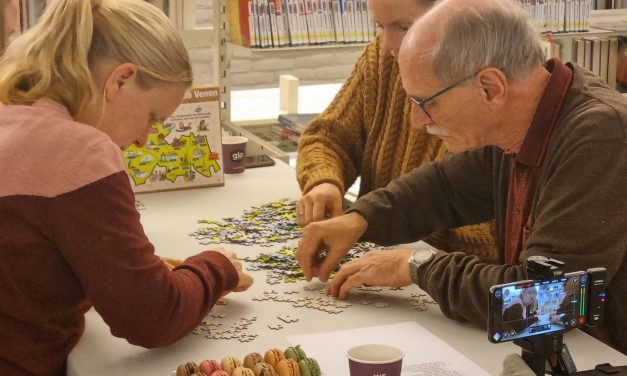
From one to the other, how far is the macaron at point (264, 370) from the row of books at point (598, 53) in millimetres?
4047

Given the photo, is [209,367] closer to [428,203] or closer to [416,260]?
[416,260]

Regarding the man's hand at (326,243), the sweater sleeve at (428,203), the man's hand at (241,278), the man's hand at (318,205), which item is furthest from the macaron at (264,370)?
the man's hand at (318,205)

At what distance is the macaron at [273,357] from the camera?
1.73 meters

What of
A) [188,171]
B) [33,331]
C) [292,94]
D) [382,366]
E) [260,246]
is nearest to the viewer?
[382,366]

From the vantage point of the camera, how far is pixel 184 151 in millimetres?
3131

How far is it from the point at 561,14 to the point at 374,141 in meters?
2.50

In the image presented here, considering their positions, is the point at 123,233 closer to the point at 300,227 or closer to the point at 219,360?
the point at 219,360

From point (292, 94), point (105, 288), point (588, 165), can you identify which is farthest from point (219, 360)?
point (292, 94)

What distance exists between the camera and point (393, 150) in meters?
2.94

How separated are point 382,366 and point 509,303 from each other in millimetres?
277

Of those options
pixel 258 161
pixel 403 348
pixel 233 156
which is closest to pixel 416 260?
pixel 403 348

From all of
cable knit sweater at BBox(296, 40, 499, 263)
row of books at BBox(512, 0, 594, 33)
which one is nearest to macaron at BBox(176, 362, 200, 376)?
cable knit sweater at BBox(296, 40, 499, 263)

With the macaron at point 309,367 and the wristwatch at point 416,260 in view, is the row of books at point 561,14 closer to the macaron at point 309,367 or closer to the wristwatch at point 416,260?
the wristwatch at point 416,260

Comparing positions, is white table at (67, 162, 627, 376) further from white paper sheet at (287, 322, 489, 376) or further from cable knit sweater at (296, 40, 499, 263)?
cable knit sweater at (296, 40, 499, 263)
